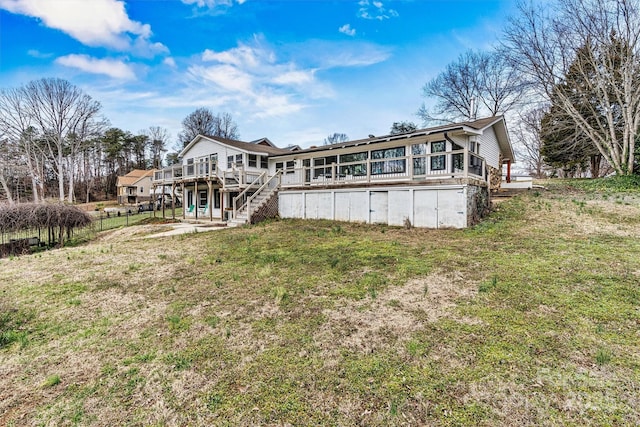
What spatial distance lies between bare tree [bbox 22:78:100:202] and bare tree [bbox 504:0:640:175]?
4700 cm

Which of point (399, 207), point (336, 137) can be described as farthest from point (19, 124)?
point (336, 137)

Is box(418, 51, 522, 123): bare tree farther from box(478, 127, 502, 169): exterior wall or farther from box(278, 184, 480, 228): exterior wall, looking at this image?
box(278, 184, 480, 228): exterior wall

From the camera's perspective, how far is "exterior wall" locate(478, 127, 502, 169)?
51.5 ft

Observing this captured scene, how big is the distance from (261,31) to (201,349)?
54.4ft

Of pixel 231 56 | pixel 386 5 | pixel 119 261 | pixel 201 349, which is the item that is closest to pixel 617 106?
pixel 386 5

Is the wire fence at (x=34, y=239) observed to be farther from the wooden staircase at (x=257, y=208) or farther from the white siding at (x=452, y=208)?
the white siding at (x=452, y=208)

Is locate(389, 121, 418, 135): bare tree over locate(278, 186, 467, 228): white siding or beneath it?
over

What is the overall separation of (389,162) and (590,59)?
1488cm

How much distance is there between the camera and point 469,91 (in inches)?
1232

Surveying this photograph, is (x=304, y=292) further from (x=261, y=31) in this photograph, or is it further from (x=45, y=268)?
(x=261, y=31)

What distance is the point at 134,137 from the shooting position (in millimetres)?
51344

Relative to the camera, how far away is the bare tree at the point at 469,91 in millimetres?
29391

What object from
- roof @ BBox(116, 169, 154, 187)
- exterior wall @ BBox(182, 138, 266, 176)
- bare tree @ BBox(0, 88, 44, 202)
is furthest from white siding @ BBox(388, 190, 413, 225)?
roof @ BBox(116, 169, 154, 187)

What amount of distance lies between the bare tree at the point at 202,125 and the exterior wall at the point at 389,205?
3388 centimetres
